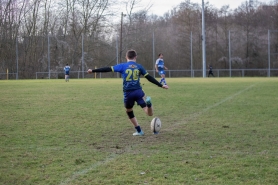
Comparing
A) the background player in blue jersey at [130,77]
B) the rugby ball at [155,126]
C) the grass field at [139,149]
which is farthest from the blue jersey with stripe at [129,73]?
the grass field at [139,149]

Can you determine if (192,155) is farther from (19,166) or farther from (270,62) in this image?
(270,62)

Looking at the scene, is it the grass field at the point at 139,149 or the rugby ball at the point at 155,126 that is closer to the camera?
the grass field at the point at 139,149

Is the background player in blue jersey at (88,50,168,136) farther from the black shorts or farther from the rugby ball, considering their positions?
the rugby ball

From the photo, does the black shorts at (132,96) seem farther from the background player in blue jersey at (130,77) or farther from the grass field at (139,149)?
the grass field at (139,149)

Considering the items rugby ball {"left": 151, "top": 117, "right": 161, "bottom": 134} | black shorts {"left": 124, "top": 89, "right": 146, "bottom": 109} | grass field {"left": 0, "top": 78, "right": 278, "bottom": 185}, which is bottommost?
grass field {"left": 0, "top": 78, "right": 278, "bottom": 185}

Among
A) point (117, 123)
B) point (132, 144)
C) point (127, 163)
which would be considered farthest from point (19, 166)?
point (117, 123)

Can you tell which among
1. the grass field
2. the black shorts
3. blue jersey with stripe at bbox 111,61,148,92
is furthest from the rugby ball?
blue jersey with stripe at bbox 111,61,148,92

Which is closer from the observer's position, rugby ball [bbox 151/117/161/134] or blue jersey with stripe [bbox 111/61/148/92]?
blue jersey with stripe [bbox 111/61/148/92]

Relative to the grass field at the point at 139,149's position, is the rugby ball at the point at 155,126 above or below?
above

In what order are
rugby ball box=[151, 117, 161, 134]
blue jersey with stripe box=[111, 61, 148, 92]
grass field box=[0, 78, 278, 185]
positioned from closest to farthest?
grass field box=[0, 78, 278, 185], blue jersey with stripe box=[111, 61, 148, 92], rugby ball box=[151, 117, 161, 134]

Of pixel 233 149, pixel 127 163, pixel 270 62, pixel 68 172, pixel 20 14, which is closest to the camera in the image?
pixel 68 172

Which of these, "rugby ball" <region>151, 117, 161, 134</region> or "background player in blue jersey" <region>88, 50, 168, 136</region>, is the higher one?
"background player in blue jersey" <region>88, 50, 168, 136</region>

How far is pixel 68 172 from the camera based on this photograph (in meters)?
4.95

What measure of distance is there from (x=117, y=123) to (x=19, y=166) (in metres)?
4.17
